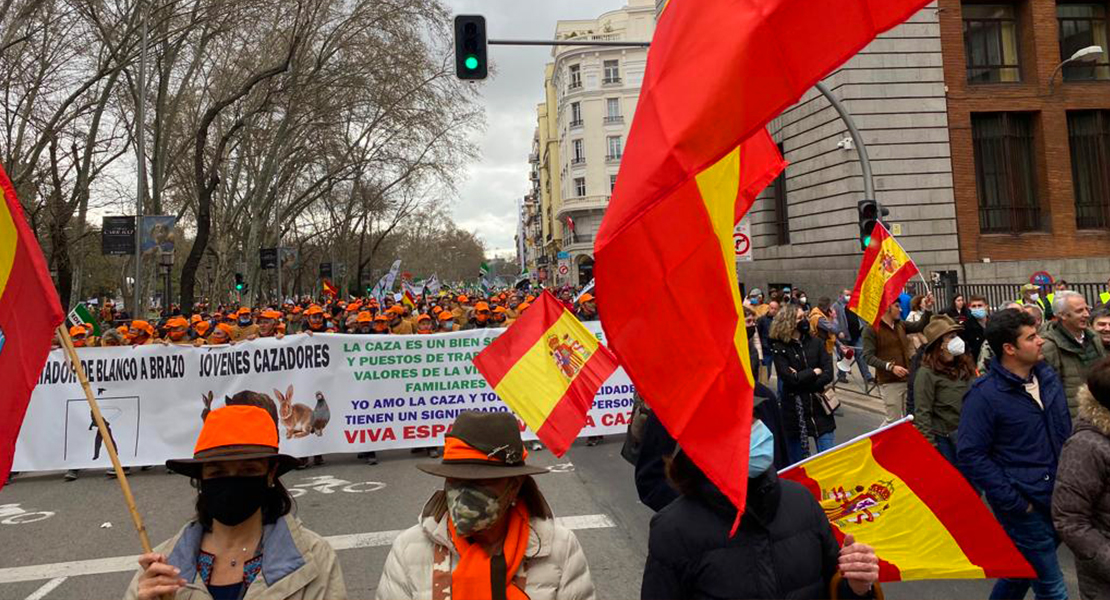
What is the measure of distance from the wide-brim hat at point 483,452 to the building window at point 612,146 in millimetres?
72462

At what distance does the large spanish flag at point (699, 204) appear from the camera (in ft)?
6.83

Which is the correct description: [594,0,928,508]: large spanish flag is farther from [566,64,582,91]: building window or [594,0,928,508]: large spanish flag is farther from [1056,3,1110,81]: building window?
[566,64,582,91]: building window

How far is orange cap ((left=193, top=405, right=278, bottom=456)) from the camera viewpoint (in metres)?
2.59

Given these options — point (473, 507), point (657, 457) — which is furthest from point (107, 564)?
point (473, 507)

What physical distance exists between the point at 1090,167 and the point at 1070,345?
967 inches

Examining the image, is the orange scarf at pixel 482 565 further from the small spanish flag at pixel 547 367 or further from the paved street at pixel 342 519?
the small spanish flag at pixel 547 367

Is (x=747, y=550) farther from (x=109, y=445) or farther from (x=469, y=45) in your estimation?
(x=469, y=45)

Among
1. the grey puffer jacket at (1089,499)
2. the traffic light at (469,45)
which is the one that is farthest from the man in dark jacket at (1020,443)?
the traffic light at (469,45)

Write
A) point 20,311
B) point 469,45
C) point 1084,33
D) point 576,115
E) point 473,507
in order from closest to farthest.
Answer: point 473,507 < point 20,311 < point 469,45 < point 1084,33 < point 576,115

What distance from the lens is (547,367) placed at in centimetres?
624

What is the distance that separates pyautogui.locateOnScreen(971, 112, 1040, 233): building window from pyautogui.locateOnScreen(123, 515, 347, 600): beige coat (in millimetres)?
26440

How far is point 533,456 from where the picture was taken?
377 inches

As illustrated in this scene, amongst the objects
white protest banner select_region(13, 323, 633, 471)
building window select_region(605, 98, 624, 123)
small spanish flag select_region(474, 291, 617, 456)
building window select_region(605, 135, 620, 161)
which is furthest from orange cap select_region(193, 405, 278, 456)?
building window select_region(605, 98, 624, 123)

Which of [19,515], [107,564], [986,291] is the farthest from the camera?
[986,291]
